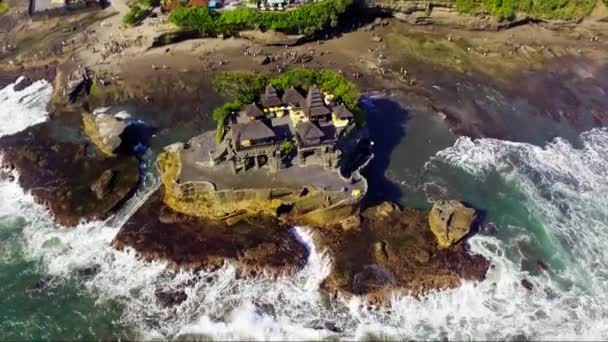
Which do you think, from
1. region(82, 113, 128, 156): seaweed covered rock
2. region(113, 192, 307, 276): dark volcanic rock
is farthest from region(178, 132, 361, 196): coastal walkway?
region(82, 113, 128, 156): seaweed covered rock

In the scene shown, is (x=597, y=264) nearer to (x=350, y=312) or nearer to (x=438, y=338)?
(x=438, y=338)

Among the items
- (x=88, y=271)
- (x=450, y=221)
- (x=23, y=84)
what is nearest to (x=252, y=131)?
(x=88, y=271)

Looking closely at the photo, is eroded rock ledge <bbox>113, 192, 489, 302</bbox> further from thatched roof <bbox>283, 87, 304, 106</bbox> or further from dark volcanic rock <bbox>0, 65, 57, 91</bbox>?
dark volcanic rock <bbox>0, 65, 57, 91</bbox>

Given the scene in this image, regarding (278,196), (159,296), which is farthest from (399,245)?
(159,296)

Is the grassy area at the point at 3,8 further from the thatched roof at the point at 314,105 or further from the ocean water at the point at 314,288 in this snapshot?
the thatched roof at the point at 314,105

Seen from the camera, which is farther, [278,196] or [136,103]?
[136,103]

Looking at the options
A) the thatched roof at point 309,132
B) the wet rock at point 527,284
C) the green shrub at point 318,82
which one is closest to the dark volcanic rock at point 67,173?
the thatched roof at point 309,132
